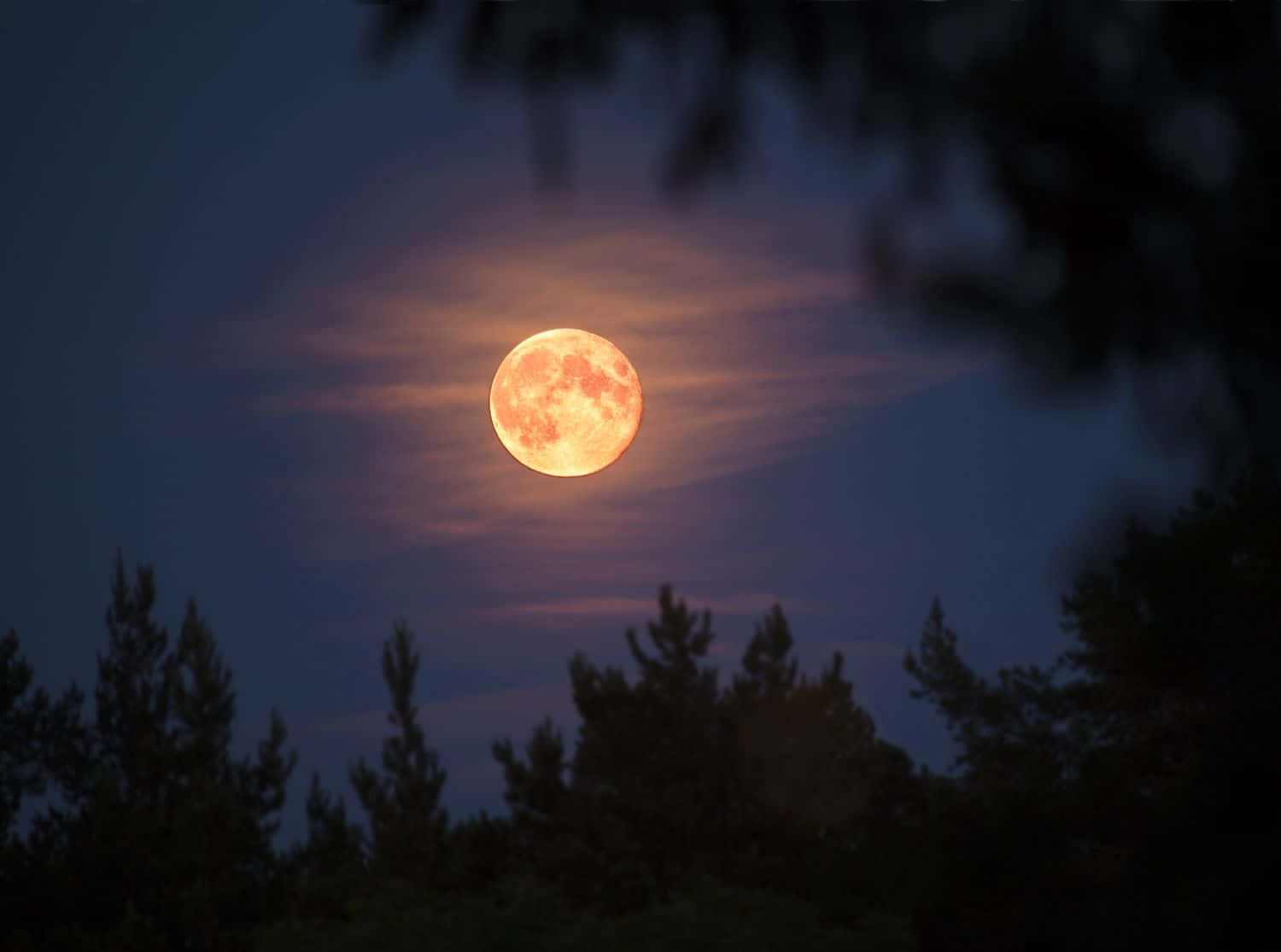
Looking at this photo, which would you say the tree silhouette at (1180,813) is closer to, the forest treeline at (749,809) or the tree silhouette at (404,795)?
the forest treeline at (749,809)

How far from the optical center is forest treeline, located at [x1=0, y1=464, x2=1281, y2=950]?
13.6ft

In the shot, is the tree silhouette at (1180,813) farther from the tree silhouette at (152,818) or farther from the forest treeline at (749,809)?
the tree silhouette at (152,818)

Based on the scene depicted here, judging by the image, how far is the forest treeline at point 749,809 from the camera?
416cm

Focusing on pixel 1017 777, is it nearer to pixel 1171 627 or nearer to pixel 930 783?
pixel 930 783

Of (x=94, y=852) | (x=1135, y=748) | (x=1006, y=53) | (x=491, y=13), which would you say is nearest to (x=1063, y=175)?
(x=1006, y=53)

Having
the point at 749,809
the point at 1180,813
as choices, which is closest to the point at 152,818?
the point at 749,809

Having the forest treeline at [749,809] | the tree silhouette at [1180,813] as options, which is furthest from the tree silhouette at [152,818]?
the tree silhouette at [1180,813]

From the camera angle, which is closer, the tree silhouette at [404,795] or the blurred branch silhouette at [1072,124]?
the blurred branch silhouette at [1072,124]

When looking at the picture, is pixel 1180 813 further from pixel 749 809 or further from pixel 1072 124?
pixel 749 809

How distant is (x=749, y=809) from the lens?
3256 centimetres

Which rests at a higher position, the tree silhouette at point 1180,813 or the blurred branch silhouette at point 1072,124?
the blurred branch silhouette at point 1072,124

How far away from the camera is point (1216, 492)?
462cm

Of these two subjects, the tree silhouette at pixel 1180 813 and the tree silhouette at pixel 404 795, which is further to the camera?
the tree silhouette at pixel 404 795

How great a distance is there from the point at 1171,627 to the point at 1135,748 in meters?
11.2
